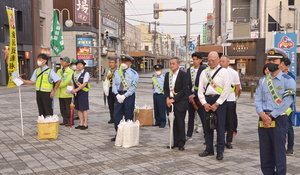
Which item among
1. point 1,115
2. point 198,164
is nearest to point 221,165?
point 198,164

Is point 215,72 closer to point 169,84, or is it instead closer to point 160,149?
point 169,84

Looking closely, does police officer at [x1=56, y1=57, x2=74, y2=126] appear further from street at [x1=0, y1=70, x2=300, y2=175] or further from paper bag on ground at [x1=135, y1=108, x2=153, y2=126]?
paper bag on ground at [x1=135, y1=108, x2=153, y2=126]

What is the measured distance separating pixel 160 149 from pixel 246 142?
2.11 m

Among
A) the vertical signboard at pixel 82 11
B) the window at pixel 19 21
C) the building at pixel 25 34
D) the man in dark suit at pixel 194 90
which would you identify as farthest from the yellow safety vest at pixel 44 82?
the vertical signboard at pixel 82 11

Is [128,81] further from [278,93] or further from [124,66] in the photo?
[278,93]

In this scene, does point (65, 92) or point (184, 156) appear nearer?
point (184, 156)

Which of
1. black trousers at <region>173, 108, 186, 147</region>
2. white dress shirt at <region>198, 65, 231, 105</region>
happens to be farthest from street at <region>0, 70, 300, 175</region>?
white dress shirt at <region>198, 65, 231, 105</region>

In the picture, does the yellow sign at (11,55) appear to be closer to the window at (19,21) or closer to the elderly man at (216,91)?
the elderly man at (216,91)

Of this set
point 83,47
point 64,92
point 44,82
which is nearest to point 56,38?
point 64,92

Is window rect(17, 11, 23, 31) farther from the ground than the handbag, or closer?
farther from the ground

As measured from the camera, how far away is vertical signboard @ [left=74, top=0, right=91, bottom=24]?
147 ft

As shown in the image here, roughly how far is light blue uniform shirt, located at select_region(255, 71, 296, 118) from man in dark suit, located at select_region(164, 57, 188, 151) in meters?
2.06

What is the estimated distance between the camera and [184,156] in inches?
232

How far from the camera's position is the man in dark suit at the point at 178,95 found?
6301mm
